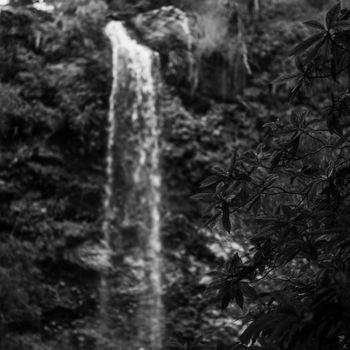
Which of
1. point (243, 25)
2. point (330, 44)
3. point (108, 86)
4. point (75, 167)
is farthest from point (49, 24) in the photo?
point (330, 44)

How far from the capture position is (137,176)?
7461 millimetres

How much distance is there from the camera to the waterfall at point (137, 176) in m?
6.52

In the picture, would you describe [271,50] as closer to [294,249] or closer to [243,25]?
[243,25]

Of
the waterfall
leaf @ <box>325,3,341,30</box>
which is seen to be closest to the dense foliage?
leaf @ <box>325,3,341,30</box>

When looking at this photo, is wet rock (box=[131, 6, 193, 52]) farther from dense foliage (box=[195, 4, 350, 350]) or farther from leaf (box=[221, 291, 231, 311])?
leaf (box=[221, 291, 231, 311])

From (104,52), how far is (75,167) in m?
2.40

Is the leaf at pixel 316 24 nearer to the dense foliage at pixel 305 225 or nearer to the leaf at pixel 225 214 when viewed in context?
the dense foliage at pixel 305 225

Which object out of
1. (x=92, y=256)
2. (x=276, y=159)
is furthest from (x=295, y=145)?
(x=92, y=256)

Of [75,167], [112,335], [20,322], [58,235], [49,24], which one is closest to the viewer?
[20,322]

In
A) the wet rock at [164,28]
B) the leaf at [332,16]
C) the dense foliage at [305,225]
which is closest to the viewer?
the dense foliage at [305,225]

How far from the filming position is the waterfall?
652 cm

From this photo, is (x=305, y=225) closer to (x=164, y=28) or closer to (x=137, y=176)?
(x=137, y=176)

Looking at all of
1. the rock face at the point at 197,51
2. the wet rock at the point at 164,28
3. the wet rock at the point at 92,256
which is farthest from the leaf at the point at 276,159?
the wet rock at the point at 164,28

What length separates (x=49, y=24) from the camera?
8453mm
